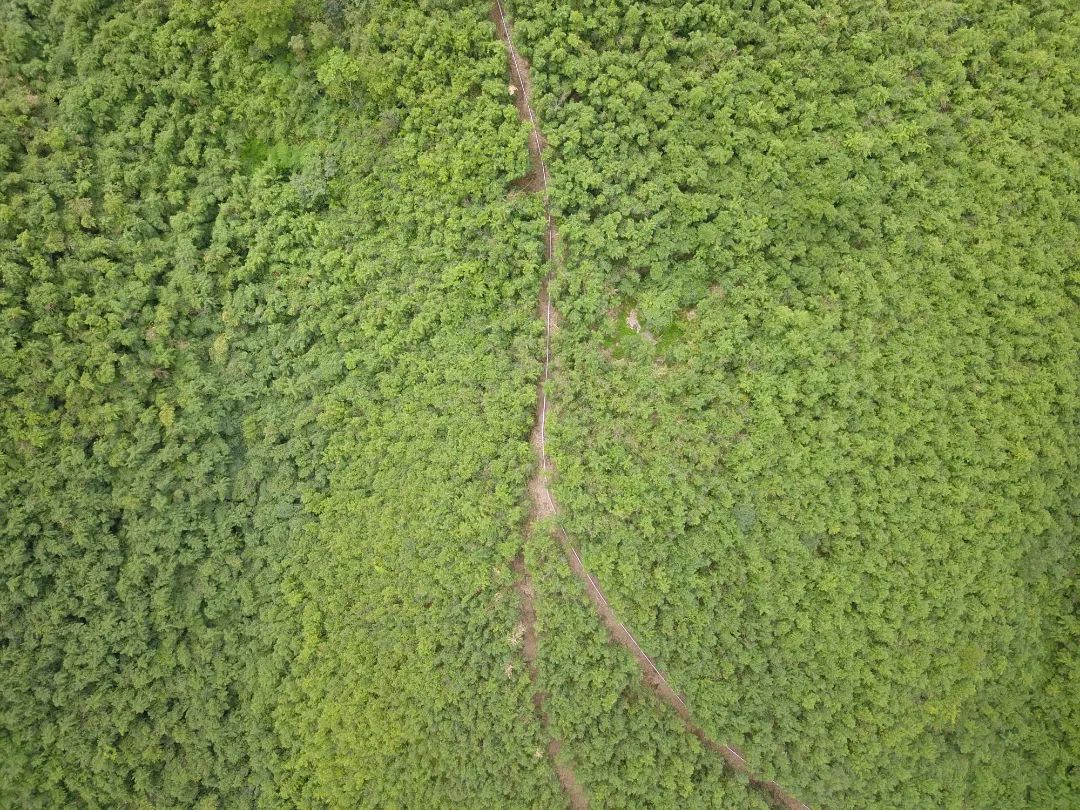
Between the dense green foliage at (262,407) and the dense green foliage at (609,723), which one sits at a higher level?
the dense green foliage at (262,407)

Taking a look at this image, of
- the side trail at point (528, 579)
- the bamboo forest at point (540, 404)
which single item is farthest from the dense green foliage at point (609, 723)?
the side trail at point (528, 579)

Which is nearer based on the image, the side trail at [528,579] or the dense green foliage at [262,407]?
the side trail at [528,579]

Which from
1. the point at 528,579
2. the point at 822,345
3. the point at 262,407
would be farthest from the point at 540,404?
the point at 262,407

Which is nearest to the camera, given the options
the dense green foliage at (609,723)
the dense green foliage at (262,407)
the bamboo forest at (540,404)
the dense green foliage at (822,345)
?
the dense green foliage at (822,345)

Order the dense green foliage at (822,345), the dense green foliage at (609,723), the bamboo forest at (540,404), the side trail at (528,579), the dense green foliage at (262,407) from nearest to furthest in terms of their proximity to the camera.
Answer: the dense green foliage at (822,345), the bamboo forest at (540,404), the dense green foliage at (609,723), the side trail at (528,579), the dense green foliage at (262,407)

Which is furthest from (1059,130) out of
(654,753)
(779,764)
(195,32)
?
(195,32)

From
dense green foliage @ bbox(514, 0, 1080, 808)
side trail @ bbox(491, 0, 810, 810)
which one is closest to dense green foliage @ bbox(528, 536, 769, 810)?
side trail @ bbox(491, 0, 810, 810)

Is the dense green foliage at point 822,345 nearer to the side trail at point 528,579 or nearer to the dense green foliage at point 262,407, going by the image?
the side trail at point 528,579

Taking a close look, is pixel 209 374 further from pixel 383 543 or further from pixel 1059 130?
pixel 1059 130
